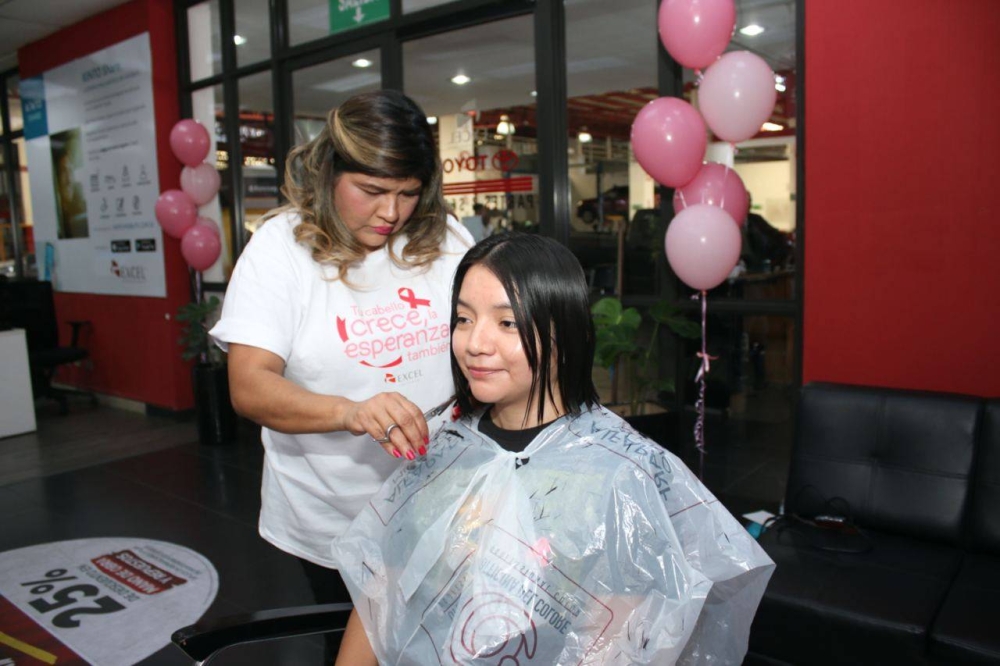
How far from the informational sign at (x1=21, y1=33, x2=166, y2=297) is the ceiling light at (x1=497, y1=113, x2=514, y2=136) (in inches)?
115

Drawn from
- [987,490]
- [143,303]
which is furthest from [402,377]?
[143,303]

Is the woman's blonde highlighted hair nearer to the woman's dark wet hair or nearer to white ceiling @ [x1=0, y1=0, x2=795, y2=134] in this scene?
the woman's dark wet hair

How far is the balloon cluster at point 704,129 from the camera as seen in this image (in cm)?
252

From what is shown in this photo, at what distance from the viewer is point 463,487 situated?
1163 millimetres

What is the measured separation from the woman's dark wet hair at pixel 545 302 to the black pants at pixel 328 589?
63cm

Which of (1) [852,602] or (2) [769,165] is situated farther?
(2) [769,165]

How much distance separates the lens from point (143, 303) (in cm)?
570

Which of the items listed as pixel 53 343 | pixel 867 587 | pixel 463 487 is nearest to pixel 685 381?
pixel 867 587

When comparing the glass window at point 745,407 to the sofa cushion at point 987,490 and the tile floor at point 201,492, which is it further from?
the sofa cushion at point 987,490

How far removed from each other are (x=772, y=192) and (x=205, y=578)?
2.81m

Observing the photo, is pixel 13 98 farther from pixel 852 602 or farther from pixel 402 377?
pixel 852 602

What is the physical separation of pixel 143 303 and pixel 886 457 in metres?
5.32

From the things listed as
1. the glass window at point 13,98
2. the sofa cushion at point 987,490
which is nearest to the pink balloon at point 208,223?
the glass window at point 13,98

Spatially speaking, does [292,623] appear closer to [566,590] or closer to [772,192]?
[566,590]
